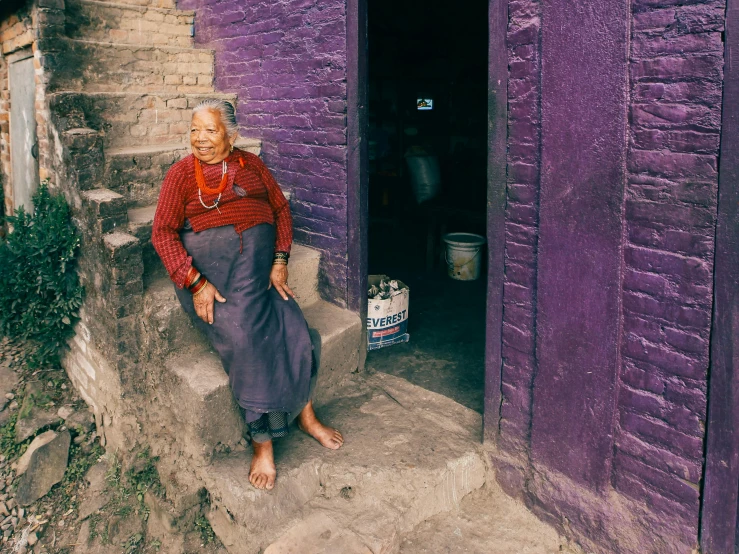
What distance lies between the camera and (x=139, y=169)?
4352 mm

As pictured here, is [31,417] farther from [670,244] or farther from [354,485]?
[670,244]

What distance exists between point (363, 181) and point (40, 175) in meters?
2.78

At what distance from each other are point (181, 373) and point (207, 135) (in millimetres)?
1388

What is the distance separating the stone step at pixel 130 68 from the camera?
4543 millimetres

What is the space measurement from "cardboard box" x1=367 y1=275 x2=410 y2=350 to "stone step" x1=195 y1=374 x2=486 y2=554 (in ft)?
3.10

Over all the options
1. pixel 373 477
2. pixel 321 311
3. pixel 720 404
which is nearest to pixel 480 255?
pixel 321 311

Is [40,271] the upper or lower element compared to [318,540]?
upper

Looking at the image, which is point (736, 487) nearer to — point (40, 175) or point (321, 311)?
point (321, 311)

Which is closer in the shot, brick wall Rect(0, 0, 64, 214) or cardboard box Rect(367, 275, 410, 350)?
brick wall Rect(0, 0, 64, 214)

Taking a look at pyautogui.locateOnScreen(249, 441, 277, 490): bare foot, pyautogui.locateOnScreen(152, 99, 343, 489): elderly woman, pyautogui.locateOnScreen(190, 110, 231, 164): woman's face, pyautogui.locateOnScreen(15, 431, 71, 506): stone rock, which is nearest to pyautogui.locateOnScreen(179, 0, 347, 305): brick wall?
pyautogui.locateOnScreen(152, 99, 343, 489): elderly woman

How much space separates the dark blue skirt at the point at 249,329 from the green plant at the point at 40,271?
144 centimetres

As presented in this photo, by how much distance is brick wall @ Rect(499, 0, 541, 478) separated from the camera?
2.88m

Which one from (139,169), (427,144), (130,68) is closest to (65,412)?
(139,169)

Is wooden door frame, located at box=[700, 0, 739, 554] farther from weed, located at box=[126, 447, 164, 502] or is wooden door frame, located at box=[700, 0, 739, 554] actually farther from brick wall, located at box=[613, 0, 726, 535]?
weed, located at box=[126, 447, 164, 502]
